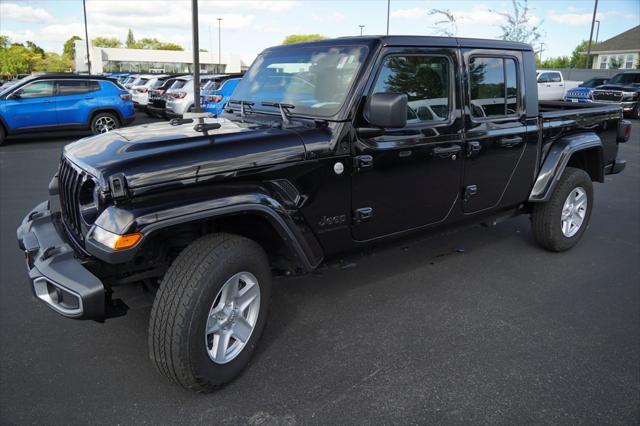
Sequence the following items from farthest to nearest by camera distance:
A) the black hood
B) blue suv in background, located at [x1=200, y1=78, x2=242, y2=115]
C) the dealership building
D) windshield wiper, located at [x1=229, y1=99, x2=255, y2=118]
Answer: the dealership building < blue suv in background, located at [x1=200, y1=78, x2=242, y2=115] < windshield wiper, located at [x1=229, y1=99, x2=255, y2=118] < the black hood

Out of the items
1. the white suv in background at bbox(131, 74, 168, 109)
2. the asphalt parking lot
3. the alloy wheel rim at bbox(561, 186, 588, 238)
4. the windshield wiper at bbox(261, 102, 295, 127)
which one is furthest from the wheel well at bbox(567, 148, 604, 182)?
the white suv in background at bbox(131, 74, 168, 109)

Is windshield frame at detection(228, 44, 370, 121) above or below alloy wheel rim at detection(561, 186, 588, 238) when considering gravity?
above

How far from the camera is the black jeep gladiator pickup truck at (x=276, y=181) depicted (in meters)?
2.48

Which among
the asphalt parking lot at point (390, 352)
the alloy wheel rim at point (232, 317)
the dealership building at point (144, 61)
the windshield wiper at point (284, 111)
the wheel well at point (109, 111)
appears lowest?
the asphalt parking lot at point (390, 352)

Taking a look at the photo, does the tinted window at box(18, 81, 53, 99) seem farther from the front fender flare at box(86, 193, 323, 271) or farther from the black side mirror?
the black side mirror

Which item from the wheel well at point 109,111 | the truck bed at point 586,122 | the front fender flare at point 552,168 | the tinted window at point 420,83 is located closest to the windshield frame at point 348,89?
the tinted window at point 420,83

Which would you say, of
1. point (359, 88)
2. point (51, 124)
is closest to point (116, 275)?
point (359, 88)

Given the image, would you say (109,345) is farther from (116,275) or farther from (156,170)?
(156,170)

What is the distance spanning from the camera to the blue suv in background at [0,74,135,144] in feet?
37.6

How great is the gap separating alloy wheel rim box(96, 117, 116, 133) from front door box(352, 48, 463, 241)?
35.4 feet

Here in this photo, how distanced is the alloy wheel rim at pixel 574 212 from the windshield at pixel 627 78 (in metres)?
19.2

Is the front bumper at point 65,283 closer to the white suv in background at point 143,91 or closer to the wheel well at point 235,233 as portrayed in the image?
the wheel well at point 235,233

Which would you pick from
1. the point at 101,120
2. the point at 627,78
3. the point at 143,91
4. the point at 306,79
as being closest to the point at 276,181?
the point at 306,79

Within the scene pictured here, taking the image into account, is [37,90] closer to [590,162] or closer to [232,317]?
[232,317]
